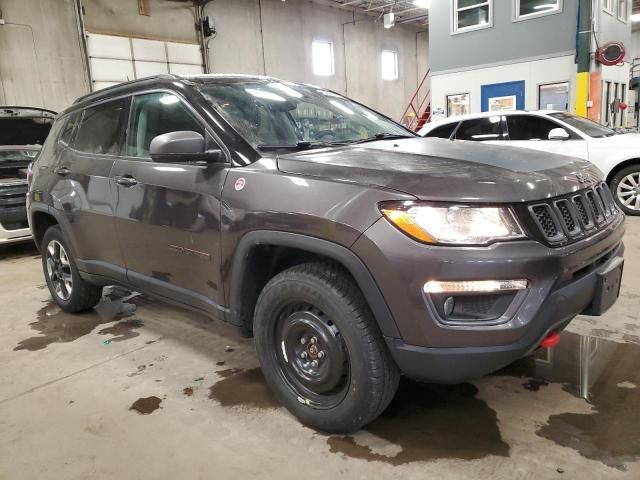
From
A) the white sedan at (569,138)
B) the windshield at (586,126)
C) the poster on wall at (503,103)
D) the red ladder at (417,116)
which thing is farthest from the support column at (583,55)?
the white sedan at (569,138)

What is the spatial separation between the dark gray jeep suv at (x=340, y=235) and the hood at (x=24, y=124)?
4696 mm

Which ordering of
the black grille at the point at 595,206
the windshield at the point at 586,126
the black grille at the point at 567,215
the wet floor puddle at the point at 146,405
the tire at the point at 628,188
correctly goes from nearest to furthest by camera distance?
the black grille at the point at 567,215, the black grille at the point at 595,206, the wet floor puddle at the point at 146,405, the tire at the point at 628,188, the windshield at the point at 586,126

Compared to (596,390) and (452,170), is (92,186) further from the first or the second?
(596,390)

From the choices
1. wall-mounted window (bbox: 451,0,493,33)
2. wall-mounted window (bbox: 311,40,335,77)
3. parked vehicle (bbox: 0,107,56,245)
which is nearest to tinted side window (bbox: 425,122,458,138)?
parked vehicle (bbox: 0,107,56,245)

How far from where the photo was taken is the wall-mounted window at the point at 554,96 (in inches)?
454

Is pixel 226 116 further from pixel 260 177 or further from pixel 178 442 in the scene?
pixel 178 442

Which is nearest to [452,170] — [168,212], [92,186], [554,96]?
[168,212]

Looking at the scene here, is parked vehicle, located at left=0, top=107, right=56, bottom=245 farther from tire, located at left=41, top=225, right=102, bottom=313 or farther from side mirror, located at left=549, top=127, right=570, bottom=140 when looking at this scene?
side mirror, located at left=549, top=127, right=570, bottom=140

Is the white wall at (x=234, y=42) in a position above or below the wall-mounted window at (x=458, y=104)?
above

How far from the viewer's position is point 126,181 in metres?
2.94

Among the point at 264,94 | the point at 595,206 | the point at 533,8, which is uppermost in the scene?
the point at 533,8

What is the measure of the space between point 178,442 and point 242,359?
86 cm

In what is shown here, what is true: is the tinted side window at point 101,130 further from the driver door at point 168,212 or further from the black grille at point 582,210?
the black grille at point 582,210

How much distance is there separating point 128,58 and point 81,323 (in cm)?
1148
